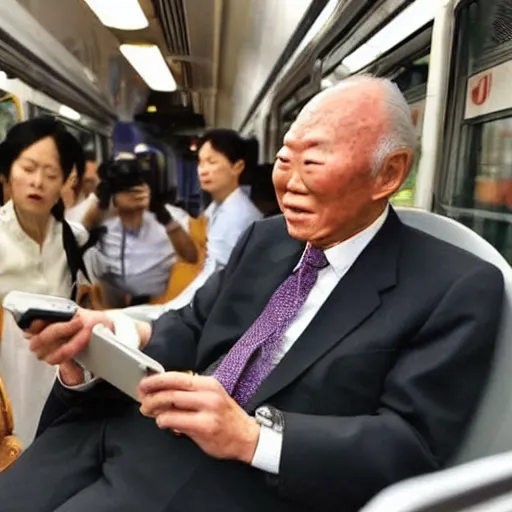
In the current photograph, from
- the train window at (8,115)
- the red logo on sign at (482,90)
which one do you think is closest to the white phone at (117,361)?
the train window at (8,115)

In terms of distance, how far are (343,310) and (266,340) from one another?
16cm

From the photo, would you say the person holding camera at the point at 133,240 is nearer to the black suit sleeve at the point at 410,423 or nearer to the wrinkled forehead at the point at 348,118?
the wrinkled forehead at the point at 348,118

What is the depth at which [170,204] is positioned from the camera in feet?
5.07

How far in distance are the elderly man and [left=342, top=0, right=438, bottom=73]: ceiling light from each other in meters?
0.40

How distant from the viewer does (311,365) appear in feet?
3.23

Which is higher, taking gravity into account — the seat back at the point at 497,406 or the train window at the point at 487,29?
the train window at the point at 487,29

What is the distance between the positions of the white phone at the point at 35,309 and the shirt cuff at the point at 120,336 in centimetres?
13

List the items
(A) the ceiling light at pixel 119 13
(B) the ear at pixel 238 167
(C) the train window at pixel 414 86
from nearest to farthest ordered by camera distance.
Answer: (C) the train window at pixel 414 86 < (A) the ceiling light at pixel 119 13 < (B) the ear at pixel 238 167

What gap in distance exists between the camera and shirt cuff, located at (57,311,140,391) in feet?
3.93

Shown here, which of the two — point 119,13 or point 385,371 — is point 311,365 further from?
point 119,13

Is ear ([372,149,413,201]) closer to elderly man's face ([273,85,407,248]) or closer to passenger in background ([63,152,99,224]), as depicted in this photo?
elderly man's face ([273,85,407,248])

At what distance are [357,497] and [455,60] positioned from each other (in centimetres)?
91

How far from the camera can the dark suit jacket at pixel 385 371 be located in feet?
2.87

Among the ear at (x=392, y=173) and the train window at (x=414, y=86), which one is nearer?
the ear at (x=392, y=173)
